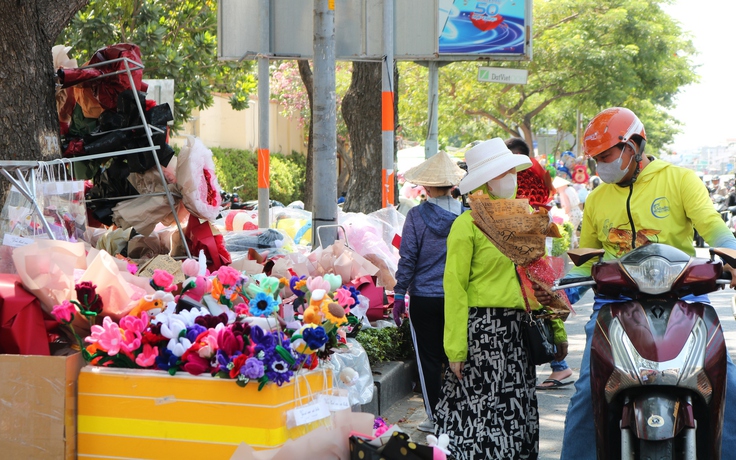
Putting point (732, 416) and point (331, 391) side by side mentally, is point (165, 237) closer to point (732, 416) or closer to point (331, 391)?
point (331, 391)

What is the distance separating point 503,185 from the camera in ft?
14.8

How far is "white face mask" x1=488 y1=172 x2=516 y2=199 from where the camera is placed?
177 inches

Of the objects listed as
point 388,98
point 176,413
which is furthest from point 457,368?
point 388,98

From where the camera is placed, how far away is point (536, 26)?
100ft

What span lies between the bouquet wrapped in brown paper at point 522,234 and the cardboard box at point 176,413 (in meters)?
1.16

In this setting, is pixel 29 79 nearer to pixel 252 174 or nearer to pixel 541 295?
pixel 541 295

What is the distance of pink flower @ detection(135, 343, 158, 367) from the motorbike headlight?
6.27 feet

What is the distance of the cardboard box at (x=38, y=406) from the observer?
368 cm

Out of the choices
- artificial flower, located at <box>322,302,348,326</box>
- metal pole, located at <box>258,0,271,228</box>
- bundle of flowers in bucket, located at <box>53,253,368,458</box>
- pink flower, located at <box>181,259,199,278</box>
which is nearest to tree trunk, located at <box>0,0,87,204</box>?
pink flower, located at <box>181,259,199,278</box>

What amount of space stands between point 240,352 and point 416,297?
2.57 m

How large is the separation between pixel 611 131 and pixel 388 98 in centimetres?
539

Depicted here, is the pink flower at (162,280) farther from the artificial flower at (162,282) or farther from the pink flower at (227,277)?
the pink flower at (227,277)

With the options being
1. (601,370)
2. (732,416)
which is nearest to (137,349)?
(601,370)

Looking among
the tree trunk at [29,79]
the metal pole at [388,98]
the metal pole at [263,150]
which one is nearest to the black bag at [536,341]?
the tree trunk at [29,79]
